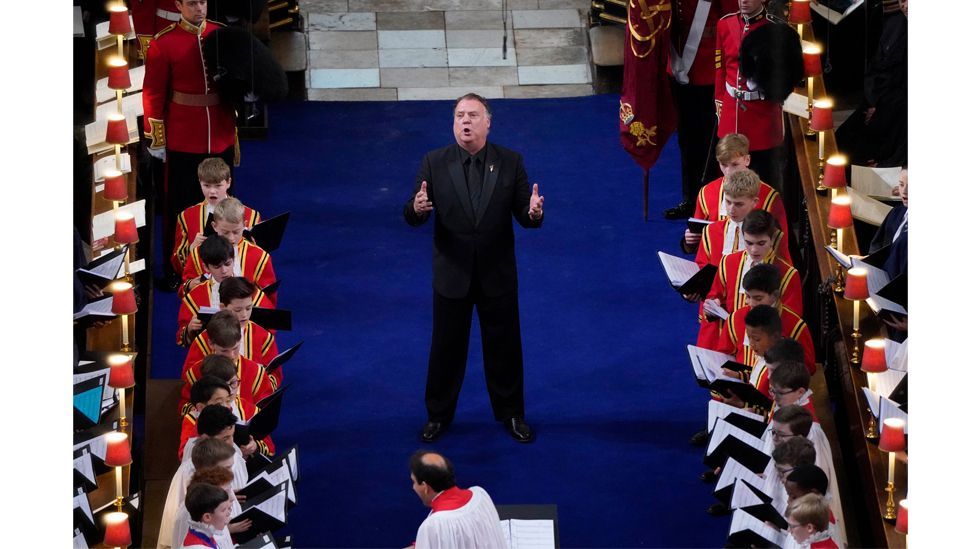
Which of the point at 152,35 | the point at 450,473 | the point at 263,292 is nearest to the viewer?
the point at 450,473

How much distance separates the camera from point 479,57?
13242 millimetres

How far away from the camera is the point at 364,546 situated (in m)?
8.62

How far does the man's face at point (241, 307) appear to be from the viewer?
346 inches

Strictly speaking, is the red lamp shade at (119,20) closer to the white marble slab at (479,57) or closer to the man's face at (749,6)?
the white marble slab at (479,57)

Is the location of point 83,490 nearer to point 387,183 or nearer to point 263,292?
point 263,292

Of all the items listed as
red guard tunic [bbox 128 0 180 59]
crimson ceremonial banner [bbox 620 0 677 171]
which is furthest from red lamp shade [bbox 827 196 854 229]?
red guard tunic [bbox 128 0 180 59]

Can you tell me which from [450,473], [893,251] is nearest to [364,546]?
[450,473]

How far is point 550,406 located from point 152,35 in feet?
11.6

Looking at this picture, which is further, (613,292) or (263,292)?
(613,292)

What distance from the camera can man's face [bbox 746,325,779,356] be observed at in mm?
8414

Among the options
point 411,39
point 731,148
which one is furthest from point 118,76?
point 411,39

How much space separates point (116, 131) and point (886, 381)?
4.03 m

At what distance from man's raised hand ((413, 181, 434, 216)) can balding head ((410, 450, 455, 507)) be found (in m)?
1.71

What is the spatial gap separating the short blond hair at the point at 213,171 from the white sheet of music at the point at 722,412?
2603 mm
